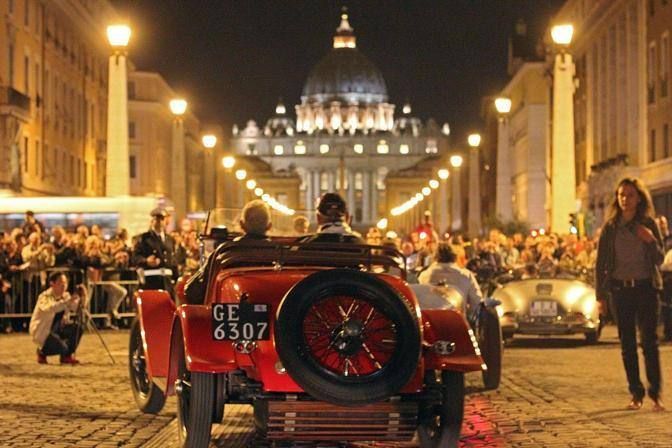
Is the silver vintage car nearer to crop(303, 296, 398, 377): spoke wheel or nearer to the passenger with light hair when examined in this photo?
the passenger with light hair

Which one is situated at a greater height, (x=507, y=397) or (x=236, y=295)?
(x=236, y=295)

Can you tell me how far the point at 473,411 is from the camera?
13125mm

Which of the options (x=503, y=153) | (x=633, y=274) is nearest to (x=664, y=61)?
(x=503, y=153)

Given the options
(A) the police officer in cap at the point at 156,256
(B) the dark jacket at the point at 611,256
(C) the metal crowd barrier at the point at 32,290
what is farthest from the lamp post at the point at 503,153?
(B) the dark jacket at the point at 611,256

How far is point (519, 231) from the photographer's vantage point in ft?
212

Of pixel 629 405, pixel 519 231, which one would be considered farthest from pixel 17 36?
pixel 629 405

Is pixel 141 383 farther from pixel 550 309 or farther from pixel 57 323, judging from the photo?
pixel 550 309

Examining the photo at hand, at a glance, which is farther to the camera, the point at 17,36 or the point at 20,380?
the point at 17,36

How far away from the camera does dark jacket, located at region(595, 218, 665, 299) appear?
13258 mm

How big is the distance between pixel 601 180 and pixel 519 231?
3.70m

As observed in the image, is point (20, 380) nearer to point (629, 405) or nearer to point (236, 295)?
point (629, 405)

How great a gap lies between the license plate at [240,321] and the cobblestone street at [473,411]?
28.1 inches

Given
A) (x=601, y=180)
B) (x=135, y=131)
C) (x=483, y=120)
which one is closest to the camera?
(x=601, y=180)

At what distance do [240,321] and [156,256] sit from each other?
8.80 m
